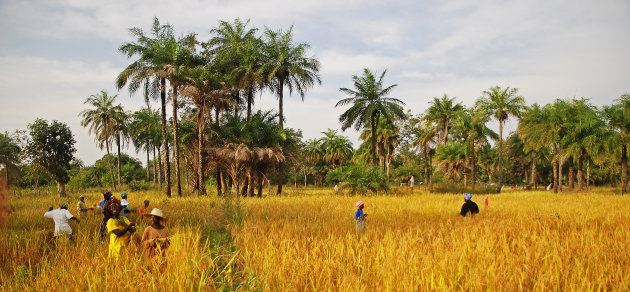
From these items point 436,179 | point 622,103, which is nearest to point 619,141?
point 622,103

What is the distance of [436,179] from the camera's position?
6481cm

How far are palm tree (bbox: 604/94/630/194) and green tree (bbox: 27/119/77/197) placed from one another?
43.7 metres

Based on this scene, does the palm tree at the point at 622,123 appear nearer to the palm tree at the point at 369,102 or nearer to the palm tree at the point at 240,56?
the palm tree at the point at 369,102

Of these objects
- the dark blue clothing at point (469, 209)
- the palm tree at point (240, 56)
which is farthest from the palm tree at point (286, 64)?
the dark blue clothing at point (469, 209)

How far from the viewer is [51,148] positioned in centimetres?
2786

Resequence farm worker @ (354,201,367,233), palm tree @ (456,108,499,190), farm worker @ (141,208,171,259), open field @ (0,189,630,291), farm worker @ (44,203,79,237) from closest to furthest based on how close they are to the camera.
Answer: open field @ (0,189,630,291) < farm worker @ (141,208,171,259) < farm worker @ (354,201,367,233) < farm worker @ (44,203,79,237) < palm tree @ (456,108,499,190)

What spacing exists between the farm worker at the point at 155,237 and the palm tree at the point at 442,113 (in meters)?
33.7

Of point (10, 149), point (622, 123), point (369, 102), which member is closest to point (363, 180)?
point (369, 102)

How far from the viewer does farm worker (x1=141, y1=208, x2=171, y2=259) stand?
5.55 m

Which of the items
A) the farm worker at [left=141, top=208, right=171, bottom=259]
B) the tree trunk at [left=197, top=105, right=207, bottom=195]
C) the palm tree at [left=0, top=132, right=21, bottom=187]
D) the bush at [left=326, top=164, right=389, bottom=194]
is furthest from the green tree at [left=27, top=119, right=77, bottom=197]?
the farm worker at [left=141, top=208, right=171, bottom=259]

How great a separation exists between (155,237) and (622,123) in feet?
112

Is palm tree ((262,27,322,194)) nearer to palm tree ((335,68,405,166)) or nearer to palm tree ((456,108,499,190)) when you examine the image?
palm tree ((335,68,405,166))

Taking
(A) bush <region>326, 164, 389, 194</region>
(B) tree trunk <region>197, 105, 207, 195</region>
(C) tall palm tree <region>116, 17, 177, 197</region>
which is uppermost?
(C) tall palm tree <region>116, 17, 177, 197</region>

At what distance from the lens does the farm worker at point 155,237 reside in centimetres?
555
